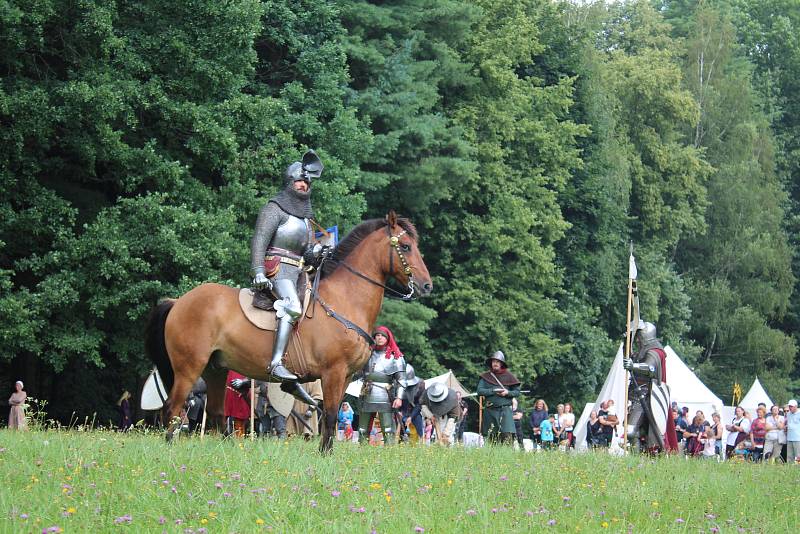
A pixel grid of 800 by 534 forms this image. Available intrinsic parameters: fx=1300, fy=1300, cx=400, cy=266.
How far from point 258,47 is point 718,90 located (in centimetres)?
3596

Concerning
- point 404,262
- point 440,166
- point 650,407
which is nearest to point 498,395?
point 650,407

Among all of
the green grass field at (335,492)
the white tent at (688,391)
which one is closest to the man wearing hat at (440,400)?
the green grass field at (335,492)

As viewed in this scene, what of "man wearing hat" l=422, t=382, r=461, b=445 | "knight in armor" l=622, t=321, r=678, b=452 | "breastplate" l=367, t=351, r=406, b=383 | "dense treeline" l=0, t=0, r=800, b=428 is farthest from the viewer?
"dense treeline" l=0, t=0, r=800, b=428

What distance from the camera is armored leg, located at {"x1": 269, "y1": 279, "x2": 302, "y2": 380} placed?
1348 centimetres

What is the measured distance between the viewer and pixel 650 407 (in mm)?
19266

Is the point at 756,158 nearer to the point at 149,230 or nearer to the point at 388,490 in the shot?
the point at 149,230

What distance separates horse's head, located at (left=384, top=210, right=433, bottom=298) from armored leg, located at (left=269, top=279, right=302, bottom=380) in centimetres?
131

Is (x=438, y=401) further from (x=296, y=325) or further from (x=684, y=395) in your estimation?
(x=684, y=395)

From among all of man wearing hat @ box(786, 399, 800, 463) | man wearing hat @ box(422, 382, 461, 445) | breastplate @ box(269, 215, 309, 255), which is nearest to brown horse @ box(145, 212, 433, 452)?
breastplate @ box(269, 215, 309, 255)

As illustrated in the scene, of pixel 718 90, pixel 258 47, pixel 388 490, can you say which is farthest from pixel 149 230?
pixel 718 90

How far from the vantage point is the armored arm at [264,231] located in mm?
13812

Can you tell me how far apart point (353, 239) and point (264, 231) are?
3.42ft

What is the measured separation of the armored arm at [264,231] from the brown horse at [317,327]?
1.76ft

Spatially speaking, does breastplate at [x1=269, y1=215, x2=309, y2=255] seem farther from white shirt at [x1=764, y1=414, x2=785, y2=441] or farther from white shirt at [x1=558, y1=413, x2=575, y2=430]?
white shirt at [x1=558, y1=413, x2=575, y2=430]
